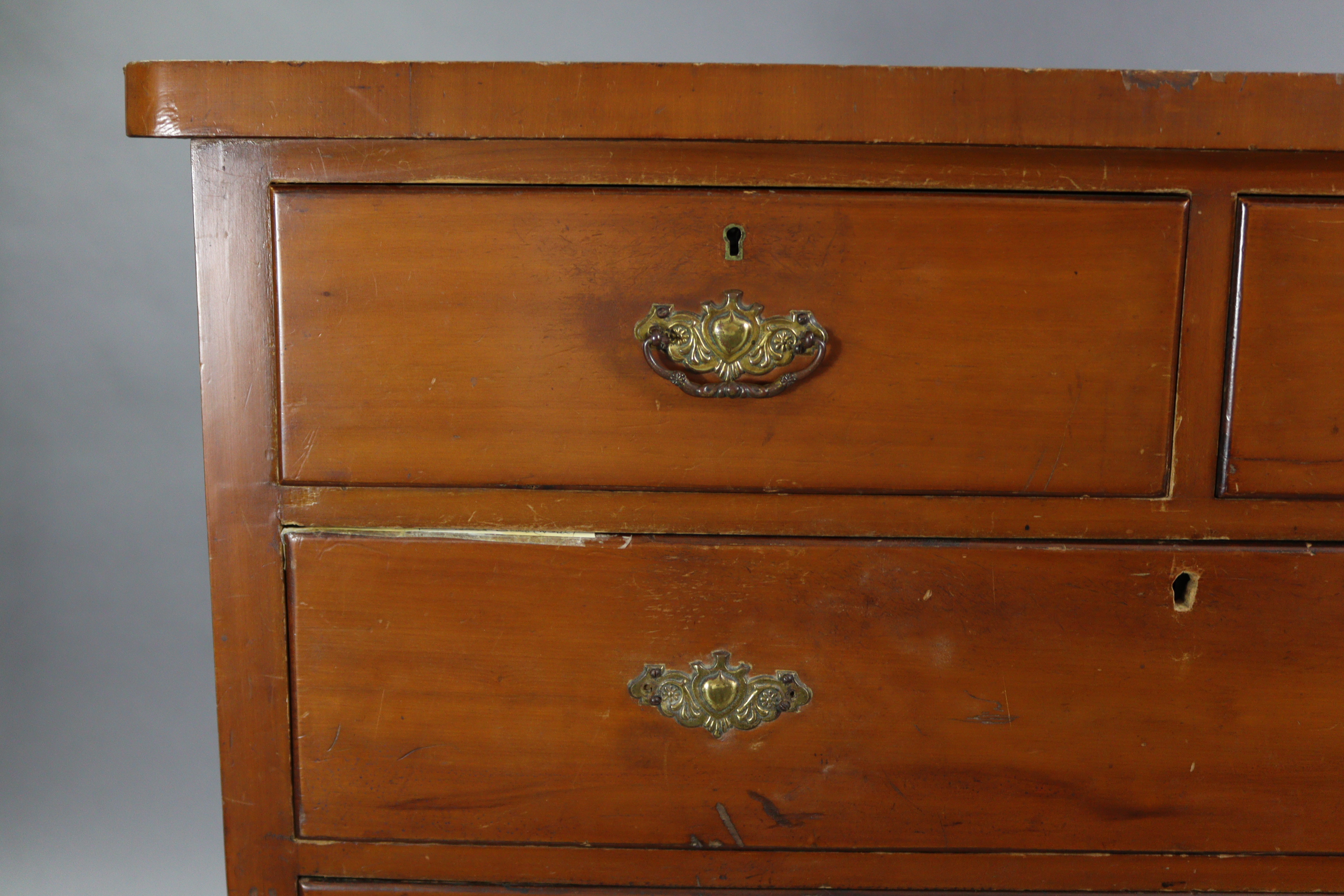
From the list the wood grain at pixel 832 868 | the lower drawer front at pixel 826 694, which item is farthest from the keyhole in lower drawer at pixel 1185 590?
the wood grain at pixel 832 868

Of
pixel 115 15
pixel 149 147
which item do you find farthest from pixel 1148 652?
pixel 115 15

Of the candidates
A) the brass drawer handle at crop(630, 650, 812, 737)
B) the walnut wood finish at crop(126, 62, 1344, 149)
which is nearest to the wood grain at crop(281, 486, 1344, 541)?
the brass drawer handle at crop(630, 650, 812, 737)

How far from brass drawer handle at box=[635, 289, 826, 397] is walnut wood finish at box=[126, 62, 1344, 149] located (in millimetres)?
126

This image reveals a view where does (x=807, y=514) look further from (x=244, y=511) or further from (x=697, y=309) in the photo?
(x=244, y=511)

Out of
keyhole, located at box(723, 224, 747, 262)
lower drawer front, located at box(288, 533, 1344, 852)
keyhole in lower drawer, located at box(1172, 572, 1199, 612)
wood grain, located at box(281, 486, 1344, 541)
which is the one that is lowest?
lower drawer front, located at box(288, 533, 1344, 852)

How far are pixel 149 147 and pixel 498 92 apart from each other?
1.08 meters

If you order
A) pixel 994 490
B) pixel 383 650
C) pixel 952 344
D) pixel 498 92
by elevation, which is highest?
pixel 498 92

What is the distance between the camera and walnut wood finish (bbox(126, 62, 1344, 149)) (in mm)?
681

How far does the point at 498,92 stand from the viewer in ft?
2.25

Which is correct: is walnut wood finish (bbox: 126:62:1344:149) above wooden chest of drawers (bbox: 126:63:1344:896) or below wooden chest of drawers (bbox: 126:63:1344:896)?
above

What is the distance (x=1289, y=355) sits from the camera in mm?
726

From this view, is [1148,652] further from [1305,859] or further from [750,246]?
[750,246]

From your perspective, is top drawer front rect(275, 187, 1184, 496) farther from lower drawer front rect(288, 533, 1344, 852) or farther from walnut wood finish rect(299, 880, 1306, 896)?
walnut wood finish rect(299, 880, 1306, 896)

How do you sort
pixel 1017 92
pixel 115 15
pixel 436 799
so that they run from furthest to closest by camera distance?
1. pixel 115 15
2. pixel 436 799
3. pixel 1017 92
